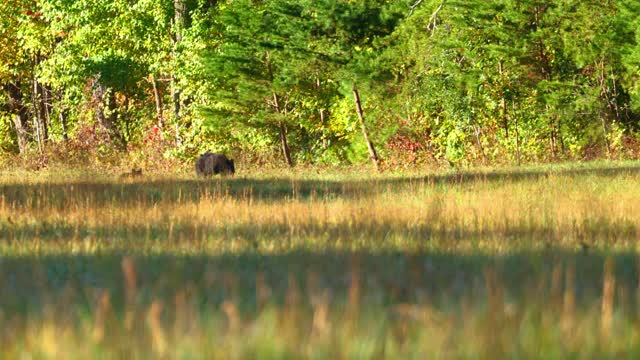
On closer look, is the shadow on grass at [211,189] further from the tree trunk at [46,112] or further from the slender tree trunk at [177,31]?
the tree trunk at [46,112]

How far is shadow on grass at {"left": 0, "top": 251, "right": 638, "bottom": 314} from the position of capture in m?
6.59

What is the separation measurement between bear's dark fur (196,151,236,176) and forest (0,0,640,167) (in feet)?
17.3

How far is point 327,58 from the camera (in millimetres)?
34094

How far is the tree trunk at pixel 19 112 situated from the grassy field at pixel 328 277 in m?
32.8

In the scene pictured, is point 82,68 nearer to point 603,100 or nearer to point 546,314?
point 603,100

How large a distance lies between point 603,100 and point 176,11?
14.4 m

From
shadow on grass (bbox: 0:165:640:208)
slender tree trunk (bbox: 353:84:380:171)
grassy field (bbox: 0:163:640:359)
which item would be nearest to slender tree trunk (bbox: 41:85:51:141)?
slender tree trunk (bbox: 353:84:380:171)

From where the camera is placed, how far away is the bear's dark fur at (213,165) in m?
28.5

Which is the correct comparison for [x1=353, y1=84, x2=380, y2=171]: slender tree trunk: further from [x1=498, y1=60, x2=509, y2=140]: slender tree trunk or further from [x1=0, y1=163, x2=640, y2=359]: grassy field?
[x1=0, y1=163, x2=640, y2=359]: grassy field

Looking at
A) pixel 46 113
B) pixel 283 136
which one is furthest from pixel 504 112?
pixel 46 113

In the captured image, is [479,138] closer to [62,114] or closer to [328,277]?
[62,114]

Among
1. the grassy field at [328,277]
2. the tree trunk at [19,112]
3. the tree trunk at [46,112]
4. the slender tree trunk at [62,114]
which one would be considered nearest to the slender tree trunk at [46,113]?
the tree trunk at [46,112]

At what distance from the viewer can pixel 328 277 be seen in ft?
25.1

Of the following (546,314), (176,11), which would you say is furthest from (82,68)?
(546,314)
